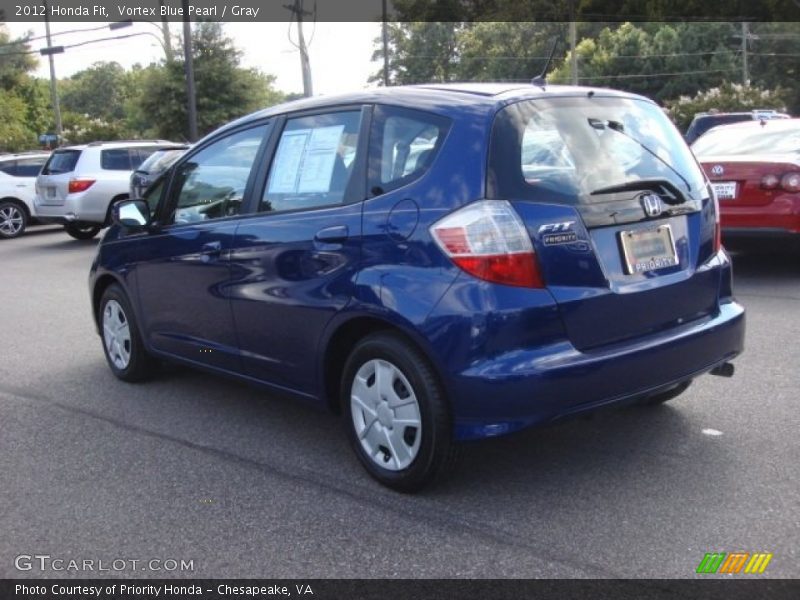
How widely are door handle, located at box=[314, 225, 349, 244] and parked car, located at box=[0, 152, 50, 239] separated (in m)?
14.6

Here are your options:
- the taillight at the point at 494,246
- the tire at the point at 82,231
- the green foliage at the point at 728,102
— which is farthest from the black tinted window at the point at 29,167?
the green foliage at the point at 728,102

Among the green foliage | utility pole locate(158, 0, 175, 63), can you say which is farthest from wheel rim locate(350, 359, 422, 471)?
the green foliage

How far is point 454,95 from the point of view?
4035 mm

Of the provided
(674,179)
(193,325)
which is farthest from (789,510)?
(193,325)

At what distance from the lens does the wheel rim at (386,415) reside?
A: 388 centimetres

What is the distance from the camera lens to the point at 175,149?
15.9 metres

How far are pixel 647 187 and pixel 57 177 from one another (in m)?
13.8

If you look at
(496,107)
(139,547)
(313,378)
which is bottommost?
(139,547)

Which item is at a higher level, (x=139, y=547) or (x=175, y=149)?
(x=175, y=149)

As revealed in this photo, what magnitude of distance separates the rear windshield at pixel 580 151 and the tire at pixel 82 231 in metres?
13.7

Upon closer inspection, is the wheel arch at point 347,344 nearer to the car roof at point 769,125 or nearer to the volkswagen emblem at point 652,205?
the volkswagen emblem at point 652,205

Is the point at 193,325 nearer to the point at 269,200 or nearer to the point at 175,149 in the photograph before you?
the point at 269,200

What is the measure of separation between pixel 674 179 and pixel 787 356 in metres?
2.33

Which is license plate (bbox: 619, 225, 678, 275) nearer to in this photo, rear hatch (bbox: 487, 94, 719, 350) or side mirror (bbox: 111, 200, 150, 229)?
rear hatch (bbox: 487, 94, 719, 350)
